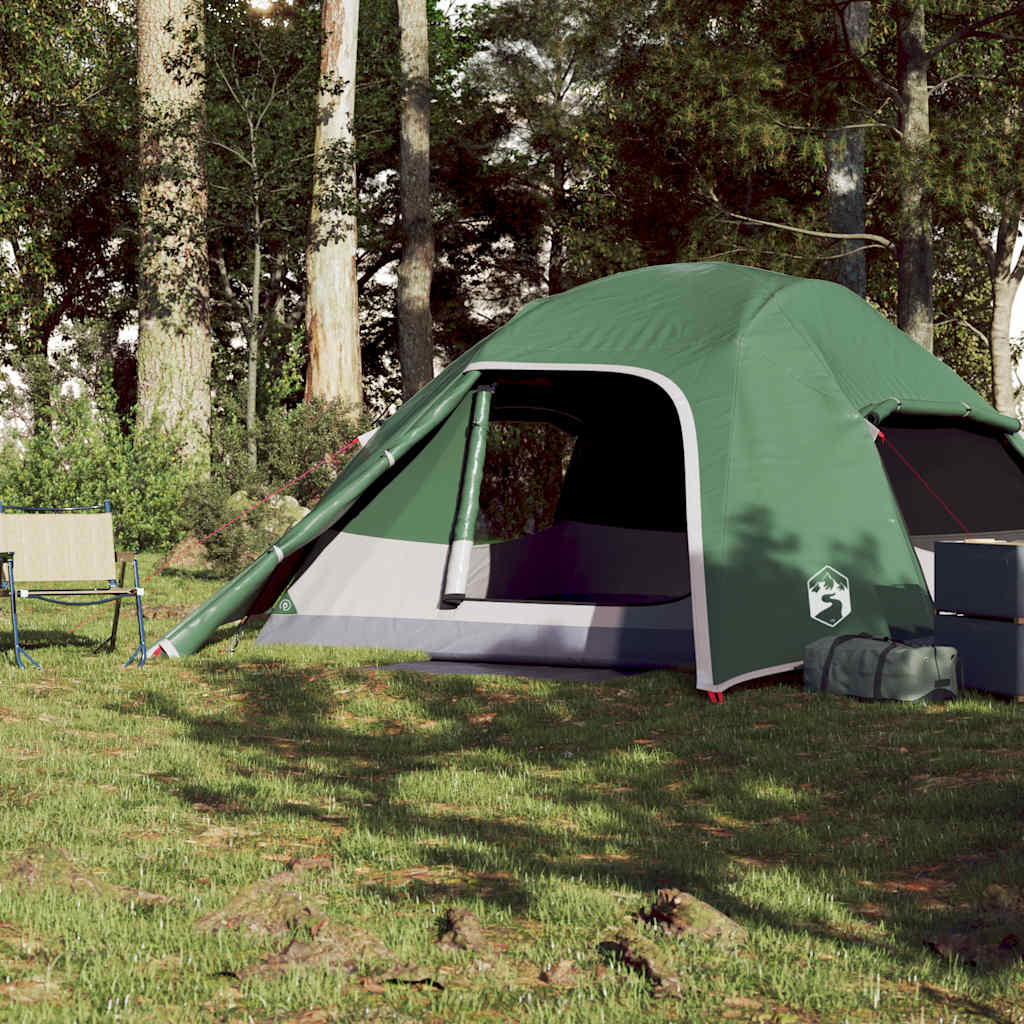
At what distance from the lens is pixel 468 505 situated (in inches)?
348

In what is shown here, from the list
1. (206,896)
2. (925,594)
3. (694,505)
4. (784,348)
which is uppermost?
(784,348)

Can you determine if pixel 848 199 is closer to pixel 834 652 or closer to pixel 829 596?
pixel 829 596

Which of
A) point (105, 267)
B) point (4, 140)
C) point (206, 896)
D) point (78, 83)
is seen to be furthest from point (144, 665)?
point (105, 267)

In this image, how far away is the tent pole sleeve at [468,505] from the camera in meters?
8.61

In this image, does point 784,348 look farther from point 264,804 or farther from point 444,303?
point 444,303

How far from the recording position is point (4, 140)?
22.0m

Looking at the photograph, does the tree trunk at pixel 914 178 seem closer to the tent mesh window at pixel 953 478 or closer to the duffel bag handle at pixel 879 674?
the tent mesh window at pixel 953 478

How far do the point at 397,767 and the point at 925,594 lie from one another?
11.6 feet

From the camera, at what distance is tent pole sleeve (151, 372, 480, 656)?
27.5 feet

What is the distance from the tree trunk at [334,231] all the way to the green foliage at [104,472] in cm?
205

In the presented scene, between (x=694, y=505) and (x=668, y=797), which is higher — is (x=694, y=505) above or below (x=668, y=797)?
above

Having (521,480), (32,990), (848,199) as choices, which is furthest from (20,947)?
(848,199)

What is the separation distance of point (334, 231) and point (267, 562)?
9.86m

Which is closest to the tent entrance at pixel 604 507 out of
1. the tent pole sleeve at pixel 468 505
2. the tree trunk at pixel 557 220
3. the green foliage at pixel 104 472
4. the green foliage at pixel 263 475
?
the tent pole sleeve at pixel 468 505
